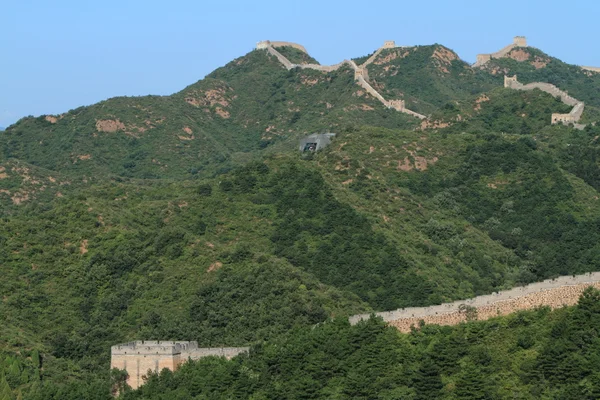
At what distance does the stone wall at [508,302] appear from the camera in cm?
5512

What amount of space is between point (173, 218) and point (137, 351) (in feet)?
75.5

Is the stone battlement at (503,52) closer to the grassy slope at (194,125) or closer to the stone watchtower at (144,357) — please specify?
the grassy slope at (194,125)

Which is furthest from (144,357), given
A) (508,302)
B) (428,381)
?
(508,302)

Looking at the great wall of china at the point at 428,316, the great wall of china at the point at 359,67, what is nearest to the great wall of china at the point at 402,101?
the great wall of china at the point at 359,67

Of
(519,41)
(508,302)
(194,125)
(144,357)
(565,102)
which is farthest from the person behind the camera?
(519,41)

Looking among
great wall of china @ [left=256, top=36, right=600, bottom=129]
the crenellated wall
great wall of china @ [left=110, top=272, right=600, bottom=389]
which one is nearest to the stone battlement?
great wall of china @ [left=256, top=36, right=600, bottom=129]

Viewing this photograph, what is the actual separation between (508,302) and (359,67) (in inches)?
3459

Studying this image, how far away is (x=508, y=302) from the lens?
185 ft

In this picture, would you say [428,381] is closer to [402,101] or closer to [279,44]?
[402,101]

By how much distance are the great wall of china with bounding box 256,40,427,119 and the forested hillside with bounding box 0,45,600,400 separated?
575cm

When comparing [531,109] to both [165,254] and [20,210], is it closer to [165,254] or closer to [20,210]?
[20,210]

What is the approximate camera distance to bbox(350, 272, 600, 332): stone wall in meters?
55.1

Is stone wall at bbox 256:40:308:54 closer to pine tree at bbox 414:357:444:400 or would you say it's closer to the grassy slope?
the grassy slope

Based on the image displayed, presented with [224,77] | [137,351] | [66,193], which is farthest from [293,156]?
[224,77]
